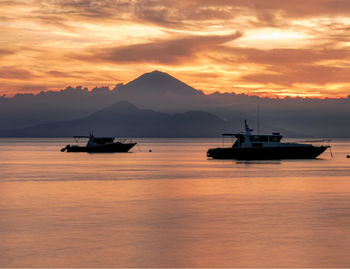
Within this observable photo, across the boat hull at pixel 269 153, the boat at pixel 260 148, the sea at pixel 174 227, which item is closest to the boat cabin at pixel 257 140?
the boat at pixel 260 148

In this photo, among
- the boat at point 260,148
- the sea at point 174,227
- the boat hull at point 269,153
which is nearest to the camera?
the sea at point 174,227

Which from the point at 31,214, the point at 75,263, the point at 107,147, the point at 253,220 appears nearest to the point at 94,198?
the point at 31,214

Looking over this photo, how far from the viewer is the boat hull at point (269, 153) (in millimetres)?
122812

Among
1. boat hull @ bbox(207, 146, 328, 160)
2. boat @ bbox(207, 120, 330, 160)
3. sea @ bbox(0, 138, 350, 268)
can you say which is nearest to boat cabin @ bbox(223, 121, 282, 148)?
boat @ bbox(207, 120, 330, 160)

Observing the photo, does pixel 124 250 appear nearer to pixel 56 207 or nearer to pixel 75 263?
pixel 75 263

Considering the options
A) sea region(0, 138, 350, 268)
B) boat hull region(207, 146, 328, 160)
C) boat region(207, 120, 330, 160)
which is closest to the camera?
sea region(0, 138, 350, 268)

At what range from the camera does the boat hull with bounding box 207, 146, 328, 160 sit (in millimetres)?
122812

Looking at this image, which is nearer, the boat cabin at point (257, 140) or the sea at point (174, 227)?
the sea at point (174, 227)

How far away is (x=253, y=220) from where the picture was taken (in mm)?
37000

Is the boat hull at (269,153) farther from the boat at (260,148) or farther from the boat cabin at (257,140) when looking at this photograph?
the boat cabin at (257,140)

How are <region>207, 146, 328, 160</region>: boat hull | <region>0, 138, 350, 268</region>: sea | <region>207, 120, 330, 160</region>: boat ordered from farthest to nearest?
1. <region>207, 146, 328, 160</region>: boat hull
2. <region>207, 120, 330, 160</region>: boat
3. <region>0, 138, 350, 268</region>: sea

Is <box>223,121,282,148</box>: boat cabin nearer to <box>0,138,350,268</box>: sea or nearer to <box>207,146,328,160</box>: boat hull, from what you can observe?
<box>207,146,328,160</box>: boat hull

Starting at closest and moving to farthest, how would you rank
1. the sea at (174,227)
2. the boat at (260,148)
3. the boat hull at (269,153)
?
1. the sea at (174,227)
2. the boat at (260,148)
3. the boat hull at (269,153)

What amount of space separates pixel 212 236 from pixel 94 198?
22.4m
